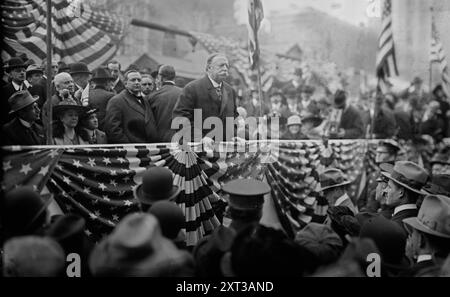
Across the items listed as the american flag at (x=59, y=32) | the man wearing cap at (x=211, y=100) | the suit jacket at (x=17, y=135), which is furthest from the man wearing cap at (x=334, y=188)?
the american flag at (x=59, y=32)

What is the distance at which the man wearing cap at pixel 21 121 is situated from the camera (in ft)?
14.1

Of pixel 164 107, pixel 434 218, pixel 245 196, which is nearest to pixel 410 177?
pixel 434 218

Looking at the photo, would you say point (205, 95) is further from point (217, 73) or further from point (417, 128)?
point (417, 128)

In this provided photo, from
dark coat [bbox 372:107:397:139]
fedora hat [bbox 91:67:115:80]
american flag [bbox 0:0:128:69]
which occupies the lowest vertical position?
dark coat [bbox 372:107:397:139]

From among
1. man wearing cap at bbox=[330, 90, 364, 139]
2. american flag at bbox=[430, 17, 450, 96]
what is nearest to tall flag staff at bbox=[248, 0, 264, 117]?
man wearing cap at bbox=[330, 90, 364, 139]

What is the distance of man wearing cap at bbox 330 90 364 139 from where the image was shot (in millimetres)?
9562

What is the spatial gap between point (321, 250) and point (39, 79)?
15.7ft

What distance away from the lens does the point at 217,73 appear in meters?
6.04

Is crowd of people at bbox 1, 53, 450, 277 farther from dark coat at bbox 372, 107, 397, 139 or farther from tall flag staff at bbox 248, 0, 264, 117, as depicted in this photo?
dark coat at bbox 372, 107, 397, 139

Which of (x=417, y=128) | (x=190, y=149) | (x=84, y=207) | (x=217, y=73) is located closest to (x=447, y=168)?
(x=417, y=128)

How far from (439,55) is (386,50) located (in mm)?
1757

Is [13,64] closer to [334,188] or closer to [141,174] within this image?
[141,174]

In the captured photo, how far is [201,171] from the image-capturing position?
17.0 ft

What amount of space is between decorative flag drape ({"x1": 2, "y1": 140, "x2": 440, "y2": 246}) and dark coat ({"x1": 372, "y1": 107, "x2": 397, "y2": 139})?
404cm
